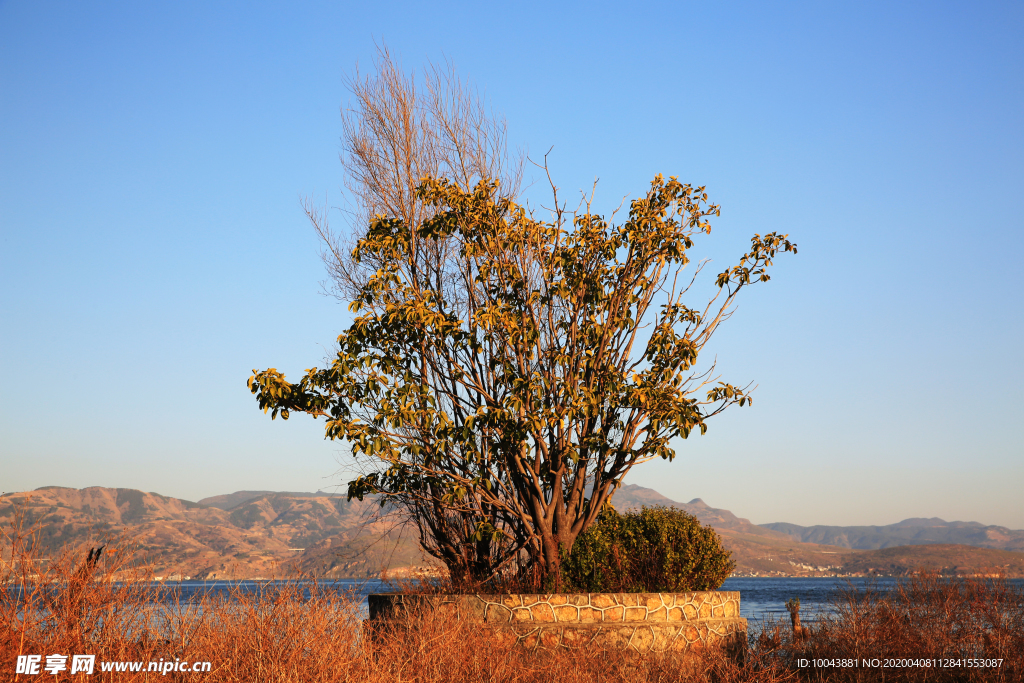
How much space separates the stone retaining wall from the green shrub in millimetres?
518

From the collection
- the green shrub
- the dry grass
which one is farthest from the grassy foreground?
the green shrub

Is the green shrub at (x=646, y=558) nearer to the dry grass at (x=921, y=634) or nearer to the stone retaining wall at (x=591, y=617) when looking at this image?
the stone retaining wall at (x=591, y=617)

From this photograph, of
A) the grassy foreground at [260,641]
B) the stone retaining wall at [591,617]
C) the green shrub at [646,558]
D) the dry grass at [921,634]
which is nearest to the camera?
the grassy foreground at [260,641]

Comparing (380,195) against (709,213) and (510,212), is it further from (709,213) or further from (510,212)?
(709,213)

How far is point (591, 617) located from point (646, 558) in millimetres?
1605

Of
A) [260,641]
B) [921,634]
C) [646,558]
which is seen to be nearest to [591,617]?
[646,558]

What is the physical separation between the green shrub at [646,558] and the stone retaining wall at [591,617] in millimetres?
518

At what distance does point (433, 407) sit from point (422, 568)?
3.60 meters

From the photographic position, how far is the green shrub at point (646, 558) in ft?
37.0

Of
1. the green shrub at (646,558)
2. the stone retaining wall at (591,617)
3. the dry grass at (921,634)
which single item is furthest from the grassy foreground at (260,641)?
the green shrub at (646,558)

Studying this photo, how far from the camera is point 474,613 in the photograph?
10.4m

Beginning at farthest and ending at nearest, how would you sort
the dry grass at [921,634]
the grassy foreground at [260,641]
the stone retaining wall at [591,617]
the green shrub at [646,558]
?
the green shrub at [646,558]
the stone retaining wall at [591,617]
the dry grass at [921,634]
the grassy foreground at [260,641]

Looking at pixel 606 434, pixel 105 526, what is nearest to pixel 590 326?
pixel 606 434

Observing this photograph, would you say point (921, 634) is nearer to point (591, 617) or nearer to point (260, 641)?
point (591, 617)
